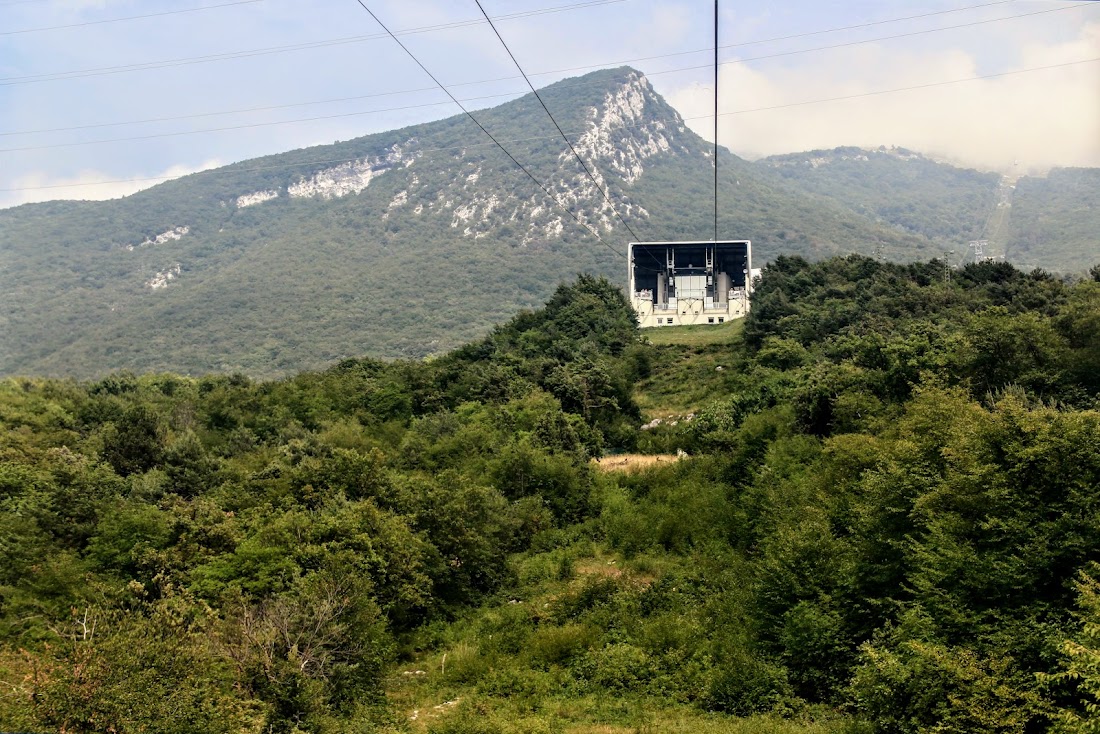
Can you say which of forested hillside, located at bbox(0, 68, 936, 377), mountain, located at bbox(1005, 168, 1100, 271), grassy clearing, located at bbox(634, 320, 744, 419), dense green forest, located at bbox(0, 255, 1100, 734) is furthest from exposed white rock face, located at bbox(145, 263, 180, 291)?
mountain, located at bbox(1005, 168, 1100, 271)

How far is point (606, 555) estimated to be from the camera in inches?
1229

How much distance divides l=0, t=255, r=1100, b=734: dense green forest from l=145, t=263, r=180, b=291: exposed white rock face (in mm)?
113197

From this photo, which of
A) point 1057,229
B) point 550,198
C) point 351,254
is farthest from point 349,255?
point 1057,229

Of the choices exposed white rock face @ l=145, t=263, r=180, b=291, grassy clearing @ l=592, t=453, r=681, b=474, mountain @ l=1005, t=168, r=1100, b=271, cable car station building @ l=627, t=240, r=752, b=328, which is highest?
mountain @ l=1005, t=168, r=1100, b=271

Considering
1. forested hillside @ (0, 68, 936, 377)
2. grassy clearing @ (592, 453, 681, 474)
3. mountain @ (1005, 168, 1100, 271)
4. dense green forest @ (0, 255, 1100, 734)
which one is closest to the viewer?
dense green forest @ (0, 255, 1100, 734)

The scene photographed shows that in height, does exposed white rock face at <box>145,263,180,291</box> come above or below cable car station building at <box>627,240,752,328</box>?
above

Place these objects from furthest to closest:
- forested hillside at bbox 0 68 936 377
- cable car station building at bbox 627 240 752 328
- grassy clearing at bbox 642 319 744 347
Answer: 1. forested hillside at bbox 0 68 936 377
2. cable car station building at bbox 627 240 752 328
3. grassy clearing at bbox 642 319 744 347

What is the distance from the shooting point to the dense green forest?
43.0 feet

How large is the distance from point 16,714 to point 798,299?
57095mm

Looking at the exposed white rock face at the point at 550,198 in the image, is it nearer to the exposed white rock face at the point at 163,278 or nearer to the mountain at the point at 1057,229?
the exposed white rock face at the point at 163,278

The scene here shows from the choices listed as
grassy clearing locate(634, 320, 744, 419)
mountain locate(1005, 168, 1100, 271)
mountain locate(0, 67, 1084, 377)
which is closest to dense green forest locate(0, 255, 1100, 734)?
grassy clearing locate(634, 320, 744, 419)

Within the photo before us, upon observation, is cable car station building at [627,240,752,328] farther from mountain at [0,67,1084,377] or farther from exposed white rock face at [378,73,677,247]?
exposed white rock face at [378,73,677,247]

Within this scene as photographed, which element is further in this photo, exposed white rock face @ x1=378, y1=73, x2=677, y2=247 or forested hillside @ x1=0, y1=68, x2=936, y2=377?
exposed white rock face @ x1=378, y1=73, x2=677, y2=247

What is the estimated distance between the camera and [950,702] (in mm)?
12430
